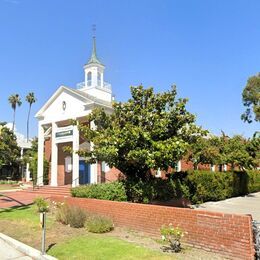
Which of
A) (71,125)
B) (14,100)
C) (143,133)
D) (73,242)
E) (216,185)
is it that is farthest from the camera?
(14,100)

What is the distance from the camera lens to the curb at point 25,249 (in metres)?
8.82

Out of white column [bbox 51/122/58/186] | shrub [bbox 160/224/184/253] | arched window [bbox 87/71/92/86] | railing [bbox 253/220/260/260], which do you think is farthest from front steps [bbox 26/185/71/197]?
railing [bbox 253/220/260/260]

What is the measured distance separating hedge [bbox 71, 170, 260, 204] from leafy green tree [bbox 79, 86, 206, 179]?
0.93 metres

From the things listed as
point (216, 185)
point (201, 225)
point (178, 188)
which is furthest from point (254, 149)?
point (201, 225)

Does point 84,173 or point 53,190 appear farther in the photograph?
point 84,173

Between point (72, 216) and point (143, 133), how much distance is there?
4.32 m

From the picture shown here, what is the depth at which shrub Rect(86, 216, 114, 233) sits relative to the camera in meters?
11.5

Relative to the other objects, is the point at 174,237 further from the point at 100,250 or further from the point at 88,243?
the point at 88,243

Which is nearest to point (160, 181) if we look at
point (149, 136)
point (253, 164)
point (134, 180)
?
point (134, 180)

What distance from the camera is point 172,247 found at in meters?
9.27

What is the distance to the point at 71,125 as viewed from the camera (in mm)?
24281

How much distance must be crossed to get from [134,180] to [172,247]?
7.02 meters

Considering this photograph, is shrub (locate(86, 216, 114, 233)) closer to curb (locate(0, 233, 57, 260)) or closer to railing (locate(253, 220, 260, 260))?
curb (locate(0, 233, 57, 260))

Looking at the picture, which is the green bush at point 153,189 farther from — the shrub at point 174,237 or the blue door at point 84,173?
the blue door at point 84,173
